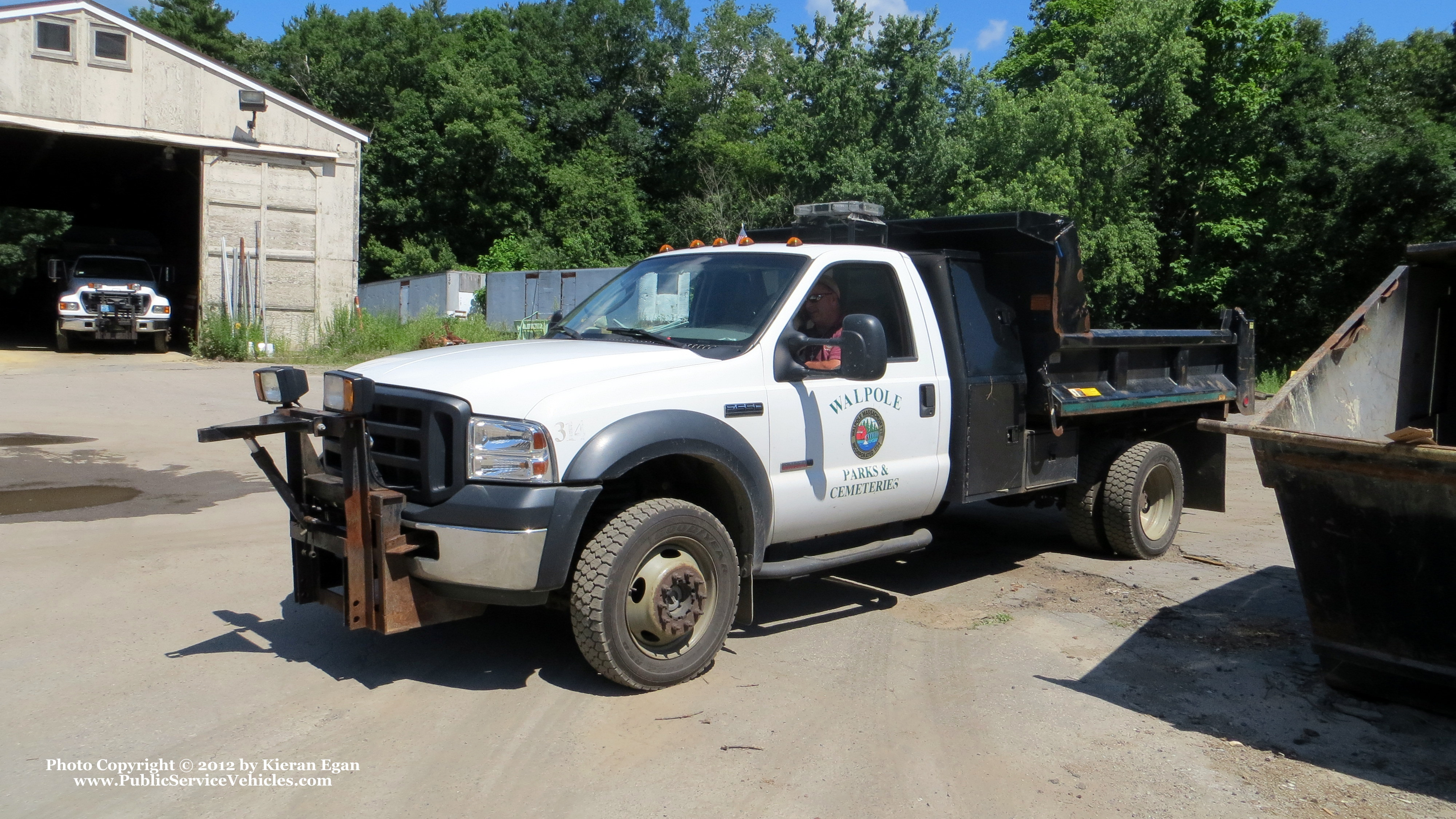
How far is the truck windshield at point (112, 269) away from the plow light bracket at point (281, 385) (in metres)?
21.4

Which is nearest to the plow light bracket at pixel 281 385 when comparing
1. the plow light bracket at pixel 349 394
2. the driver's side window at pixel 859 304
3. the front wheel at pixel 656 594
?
the plow light bracket at pixel 349 394

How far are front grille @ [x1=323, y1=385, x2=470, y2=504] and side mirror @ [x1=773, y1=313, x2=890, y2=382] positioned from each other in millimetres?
1618

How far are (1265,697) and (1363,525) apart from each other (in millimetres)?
1015

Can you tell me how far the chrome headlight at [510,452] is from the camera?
14.7 feet

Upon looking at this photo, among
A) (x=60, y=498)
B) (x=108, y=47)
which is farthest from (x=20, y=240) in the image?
(x=60, y=498)

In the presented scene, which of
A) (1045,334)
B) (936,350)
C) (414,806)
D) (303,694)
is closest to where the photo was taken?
(414,806)

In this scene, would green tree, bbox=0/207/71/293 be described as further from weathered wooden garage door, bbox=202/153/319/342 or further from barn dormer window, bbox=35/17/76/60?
barn dormer window, bbox=35/17/76/60

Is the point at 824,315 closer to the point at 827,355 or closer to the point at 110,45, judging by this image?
the point at 827,355

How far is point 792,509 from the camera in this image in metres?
5.45

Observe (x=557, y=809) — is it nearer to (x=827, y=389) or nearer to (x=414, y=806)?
(x=414, y=806)

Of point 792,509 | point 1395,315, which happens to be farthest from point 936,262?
point 1395,315

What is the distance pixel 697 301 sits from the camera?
229 inches

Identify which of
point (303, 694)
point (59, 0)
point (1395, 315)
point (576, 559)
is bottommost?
point (303, 694)

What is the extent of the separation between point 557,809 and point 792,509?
211 cm
